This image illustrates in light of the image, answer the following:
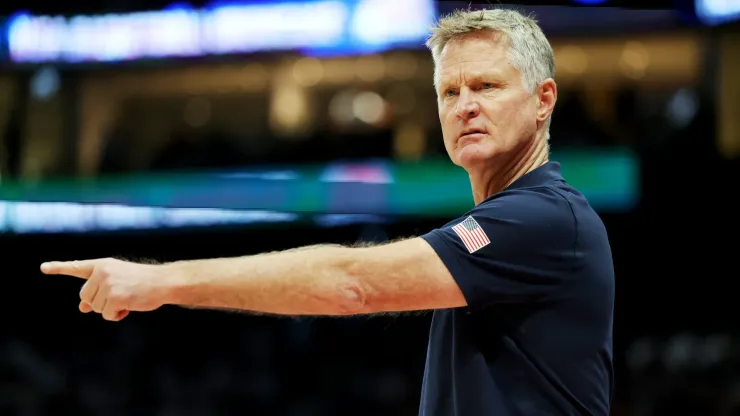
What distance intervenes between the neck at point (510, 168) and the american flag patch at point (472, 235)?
36 centimetres

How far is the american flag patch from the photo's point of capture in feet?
6.43

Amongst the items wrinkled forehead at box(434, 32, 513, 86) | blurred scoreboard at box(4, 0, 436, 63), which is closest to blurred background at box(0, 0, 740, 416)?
blurred scoreboard at box(4, 0, 436, 63)

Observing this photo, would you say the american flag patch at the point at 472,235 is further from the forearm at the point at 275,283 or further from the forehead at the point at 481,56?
the forehead at the point at 481,56

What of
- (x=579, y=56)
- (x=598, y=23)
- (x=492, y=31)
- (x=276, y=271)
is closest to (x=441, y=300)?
(x=276, y=271)

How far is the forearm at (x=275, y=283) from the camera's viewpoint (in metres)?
1.89

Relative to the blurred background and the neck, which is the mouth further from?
the blurred background

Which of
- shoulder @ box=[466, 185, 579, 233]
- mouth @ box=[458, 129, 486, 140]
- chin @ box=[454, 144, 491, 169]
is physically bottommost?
shoulder @ box=[466, 185, 579, 233]

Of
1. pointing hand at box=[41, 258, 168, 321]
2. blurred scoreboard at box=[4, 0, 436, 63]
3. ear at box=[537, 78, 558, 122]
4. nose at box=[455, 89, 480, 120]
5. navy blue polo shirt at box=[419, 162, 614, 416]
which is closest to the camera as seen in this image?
pointing hand at box=[41, 258, 168, 321]

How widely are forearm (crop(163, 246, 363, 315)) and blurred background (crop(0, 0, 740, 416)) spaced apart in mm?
5891

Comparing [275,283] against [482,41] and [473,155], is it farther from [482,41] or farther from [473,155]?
[482,41]

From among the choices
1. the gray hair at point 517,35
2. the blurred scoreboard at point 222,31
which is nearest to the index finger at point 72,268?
the gray hair at point 517,35

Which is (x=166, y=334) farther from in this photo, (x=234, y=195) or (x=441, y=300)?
(x=441, y=300)

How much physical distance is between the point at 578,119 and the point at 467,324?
20.9ft

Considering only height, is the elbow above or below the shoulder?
below
